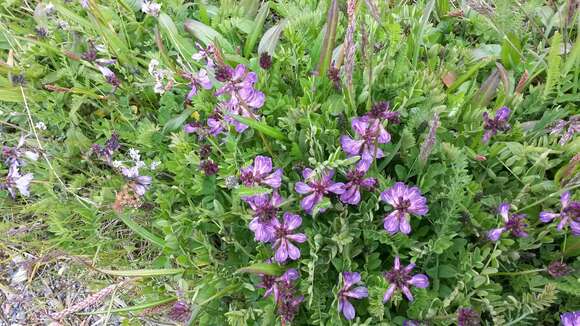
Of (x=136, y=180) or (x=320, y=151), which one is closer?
(x=320, y=151)

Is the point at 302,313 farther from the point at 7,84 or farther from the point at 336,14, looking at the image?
the point at 7,84

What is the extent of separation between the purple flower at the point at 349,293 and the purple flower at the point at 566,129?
2.86ft

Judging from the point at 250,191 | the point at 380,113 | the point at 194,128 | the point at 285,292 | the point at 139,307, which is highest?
the point at 380,113

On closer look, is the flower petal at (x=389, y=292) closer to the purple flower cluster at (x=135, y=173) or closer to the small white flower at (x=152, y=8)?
the purple flower cluster at (x=135, y=173)

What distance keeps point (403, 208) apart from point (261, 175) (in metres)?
0.47

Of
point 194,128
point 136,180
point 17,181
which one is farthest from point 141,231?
point 17,181

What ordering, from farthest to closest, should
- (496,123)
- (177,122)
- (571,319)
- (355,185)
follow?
1. (177,122)
2. (496,123)
3. (355,185)
4. (571,319)

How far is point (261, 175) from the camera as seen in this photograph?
1.73 meters

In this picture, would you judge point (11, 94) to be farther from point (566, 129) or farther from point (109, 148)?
point (566, 129)

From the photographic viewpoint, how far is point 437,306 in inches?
67.9

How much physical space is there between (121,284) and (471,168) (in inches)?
54.9

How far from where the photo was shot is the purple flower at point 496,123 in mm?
1814

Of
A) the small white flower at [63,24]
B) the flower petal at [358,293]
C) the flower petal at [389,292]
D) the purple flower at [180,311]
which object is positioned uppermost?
the small white flower at [63,24]

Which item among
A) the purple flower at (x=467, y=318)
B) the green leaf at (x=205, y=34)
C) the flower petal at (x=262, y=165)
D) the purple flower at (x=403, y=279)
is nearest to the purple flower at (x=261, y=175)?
the flower petal at (x=262, y=165)
